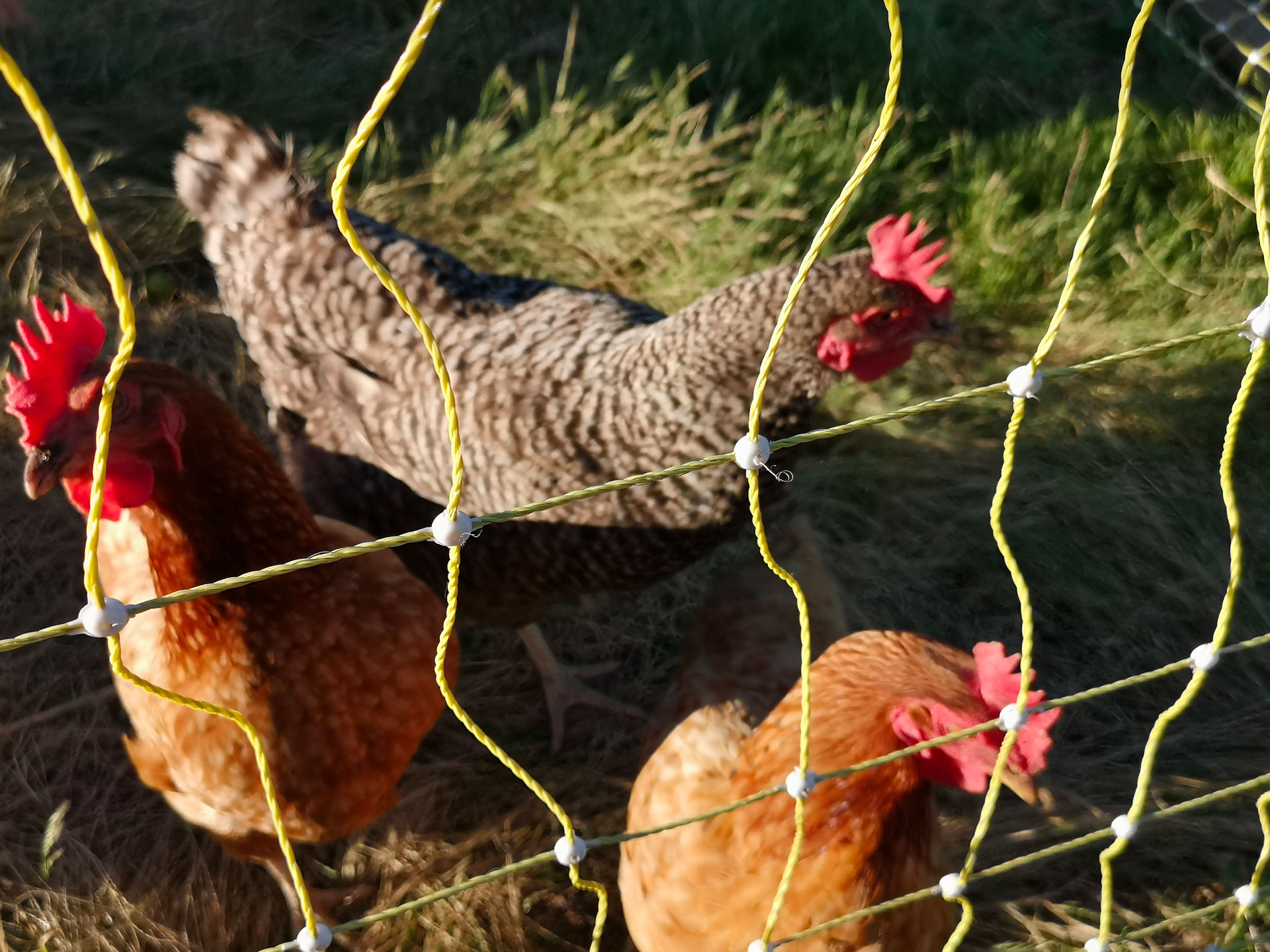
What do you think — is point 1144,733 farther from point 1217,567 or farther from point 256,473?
point 256,473

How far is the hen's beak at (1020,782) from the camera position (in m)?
1.53

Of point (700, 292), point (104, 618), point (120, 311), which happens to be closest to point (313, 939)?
point (104, 618)

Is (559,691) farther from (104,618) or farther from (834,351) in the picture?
(104,618)

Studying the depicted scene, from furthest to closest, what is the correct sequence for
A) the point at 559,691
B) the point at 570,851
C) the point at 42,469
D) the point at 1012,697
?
1. the point at 559,691
2. the point at 1012,697
3. the point at 42,469
4. the point at 570,851

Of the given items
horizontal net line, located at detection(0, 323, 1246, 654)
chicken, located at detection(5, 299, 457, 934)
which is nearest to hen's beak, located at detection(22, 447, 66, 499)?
chicken, located at detection(5, 299, 457, 934)

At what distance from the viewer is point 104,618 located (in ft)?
3.16

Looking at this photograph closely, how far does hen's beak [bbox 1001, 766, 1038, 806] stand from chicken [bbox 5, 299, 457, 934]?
1.04m

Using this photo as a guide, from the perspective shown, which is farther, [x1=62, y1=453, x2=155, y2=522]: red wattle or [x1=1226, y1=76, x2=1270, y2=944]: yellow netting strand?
[x1=62, y1=453, x2=155, y2=522]: red wattle

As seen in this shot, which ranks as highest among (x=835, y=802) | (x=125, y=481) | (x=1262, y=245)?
(x=1262, y=245)

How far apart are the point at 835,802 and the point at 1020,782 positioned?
0.96 ft

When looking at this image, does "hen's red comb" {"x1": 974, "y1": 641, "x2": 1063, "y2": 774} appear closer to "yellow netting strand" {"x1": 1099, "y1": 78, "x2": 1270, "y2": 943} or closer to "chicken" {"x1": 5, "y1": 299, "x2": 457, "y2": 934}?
"yellow netting strand" {"x1": 1099, "y1": 78, "x2": 1270, "y2": 943}

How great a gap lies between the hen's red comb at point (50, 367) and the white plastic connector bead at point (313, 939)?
84 centimetres

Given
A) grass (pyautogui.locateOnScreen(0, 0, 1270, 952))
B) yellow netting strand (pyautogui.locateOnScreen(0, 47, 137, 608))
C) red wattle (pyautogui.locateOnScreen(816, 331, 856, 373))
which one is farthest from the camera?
grass (pyautogui.locateOnScreen(0, 0, 1270, 952))

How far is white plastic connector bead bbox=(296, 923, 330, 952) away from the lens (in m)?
1.15
